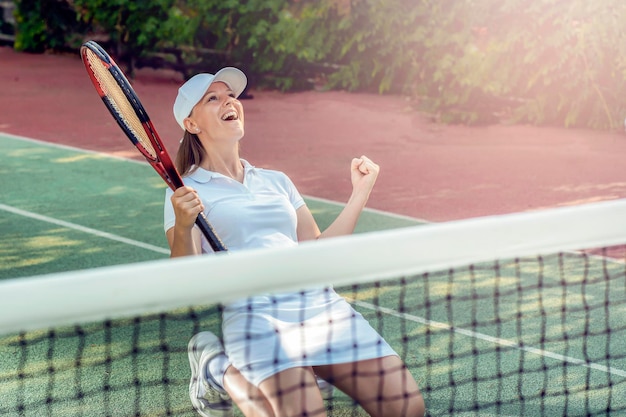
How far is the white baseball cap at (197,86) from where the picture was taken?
4.78 meters

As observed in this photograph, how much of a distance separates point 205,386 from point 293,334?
1.80ft

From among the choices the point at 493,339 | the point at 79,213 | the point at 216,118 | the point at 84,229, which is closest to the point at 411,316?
the point at 493,339

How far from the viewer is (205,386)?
461cm

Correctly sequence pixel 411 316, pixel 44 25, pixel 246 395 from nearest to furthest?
1. pixel 246 395
2. pixel 411 316
3. pixel 44 25

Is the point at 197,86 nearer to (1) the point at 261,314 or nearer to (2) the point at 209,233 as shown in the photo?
(2) the point at 209,233

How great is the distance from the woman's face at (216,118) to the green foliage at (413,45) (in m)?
10.3

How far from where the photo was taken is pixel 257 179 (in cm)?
491

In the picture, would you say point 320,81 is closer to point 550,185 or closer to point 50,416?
point 550,185

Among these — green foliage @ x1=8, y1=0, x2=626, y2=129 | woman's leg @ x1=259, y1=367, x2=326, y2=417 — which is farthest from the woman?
green foliage @ x1=8, y1=0, x2=626, y2=129

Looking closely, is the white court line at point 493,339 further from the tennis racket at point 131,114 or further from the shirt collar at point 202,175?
the tennis racket at point 131,114

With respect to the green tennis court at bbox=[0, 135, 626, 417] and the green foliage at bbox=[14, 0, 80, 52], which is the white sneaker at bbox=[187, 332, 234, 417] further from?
the green foliage at bbox=[14, 0, 80, 52]

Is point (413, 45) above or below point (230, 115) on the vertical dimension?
below

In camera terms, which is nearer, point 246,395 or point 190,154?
point 246,395

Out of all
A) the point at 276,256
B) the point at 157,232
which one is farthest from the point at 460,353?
the point at 157,232
